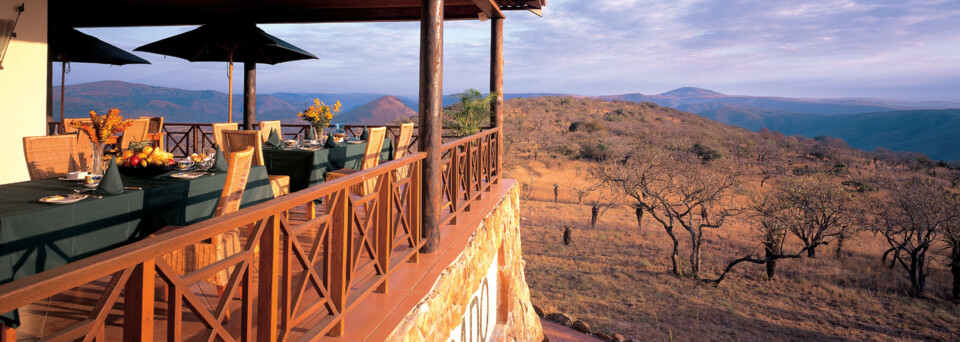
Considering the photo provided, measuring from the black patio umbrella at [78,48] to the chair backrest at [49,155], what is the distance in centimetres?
381

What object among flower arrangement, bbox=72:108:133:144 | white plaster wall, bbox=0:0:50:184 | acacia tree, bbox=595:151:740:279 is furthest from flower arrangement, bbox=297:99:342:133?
acacia tree, bbox=595:151:740:279

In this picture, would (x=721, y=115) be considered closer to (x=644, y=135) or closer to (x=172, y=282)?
(x=644, y=135)

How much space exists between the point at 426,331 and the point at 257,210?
161 cm

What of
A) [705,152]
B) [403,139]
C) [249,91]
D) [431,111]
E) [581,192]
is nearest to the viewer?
[431,111]

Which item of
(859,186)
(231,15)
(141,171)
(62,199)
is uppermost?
(231,15)

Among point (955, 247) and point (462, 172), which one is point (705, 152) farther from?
point (462, 172)

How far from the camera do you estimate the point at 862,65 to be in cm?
3934

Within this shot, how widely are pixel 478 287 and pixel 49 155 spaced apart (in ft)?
11.7

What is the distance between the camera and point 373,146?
215 inches

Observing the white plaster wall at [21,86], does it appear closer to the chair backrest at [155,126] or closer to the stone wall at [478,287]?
the chair backrest at [155,126]

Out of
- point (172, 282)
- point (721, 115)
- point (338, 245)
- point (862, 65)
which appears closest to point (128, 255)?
point (172, 282)

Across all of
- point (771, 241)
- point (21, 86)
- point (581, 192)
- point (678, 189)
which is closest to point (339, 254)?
point (21, 86)

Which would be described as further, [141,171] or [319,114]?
[319,114]

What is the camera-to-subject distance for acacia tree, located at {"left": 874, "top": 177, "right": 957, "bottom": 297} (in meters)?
13.4
